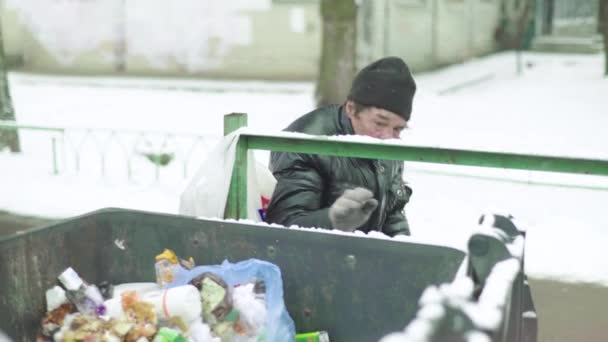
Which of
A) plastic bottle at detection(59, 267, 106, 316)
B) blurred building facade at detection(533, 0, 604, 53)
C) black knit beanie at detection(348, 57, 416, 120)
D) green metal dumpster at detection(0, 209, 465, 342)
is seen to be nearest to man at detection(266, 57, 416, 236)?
black knit beanie at detection(348, 57, 416, 120)

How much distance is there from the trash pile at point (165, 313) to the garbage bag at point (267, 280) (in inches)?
0.5

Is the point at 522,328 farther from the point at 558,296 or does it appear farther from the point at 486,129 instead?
the point at 486,129

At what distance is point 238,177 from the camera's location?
8.99ft

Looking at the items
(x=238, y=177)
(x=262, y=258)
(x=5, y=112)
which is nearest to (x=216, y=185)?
(x=238, y=177)

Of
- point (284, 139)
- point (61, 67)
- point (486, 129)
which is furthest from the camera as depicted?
point (61, 67)

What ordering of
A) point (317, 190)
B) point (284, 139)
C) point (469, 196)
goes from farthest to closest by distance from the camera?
point (469, 196) → point (317, 190) → point (284, 139)

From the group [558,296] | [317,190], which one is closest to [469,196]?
[558,296]

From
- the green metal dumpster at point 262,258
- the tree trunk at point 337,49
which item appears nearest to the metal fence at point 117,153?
the tree trunk at point 337,49

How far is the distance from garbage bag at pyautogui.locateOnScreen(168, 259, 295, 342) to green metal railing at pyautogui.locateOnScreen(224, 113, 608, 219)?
36 cm

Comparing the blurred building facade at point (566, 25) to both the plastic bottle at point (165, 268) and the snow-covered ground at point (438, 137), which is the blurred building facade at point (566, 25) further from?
the plastic bottle at point (165, 268)

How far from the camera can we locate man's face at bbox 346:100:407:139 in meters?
3.15

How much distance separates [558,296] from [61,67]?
1377cm

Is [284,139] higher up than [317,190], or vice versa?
[284,139]

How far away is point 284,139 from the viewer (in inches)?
97.0
